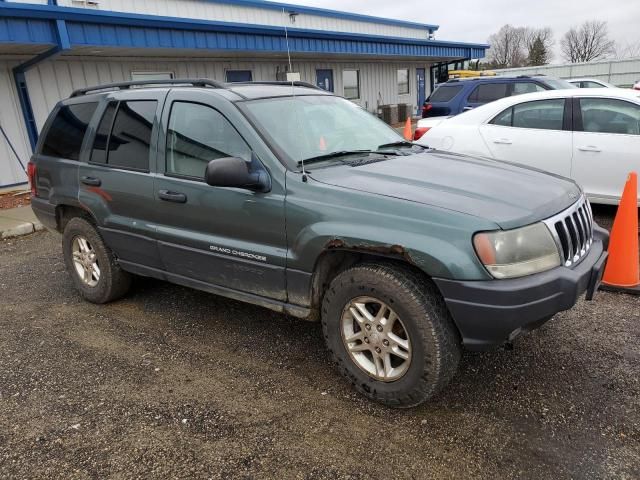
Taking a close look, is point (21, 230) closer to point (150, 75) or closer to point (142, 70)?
point (142, 70)

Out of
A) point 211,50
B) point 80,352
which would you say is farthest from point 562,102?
point 211,50

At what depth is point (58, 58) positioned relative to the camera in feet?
33.5

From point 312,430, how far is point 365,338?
1.90ft

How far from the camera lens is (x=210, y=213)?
3367mm

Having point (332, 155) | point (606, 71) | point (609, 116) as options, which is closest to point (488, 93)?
point (609, 116)

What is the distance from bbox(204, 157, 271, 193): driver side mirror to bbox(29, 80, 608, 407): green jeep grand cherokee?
1 centimetres

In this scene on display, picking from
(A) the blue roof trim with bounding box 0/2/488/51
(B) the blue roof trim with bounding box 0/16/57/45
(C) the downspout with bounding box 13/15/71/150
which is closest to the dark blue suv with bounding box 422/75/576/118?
(A) the blue roof trim with bounding box 0/2/488/51

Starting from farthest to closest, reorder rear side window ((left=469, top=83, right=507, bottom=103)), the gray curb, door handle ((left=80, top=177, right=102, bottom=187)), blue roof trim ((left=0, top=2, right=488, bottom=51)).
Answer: rear side window ((left=469, top=83, right=507, bottom=103)), blue roof trim ((left=0, top=2, right=488, bottom=51)), the gray curb, door handle ((left=80, top=177, right=102, bottom=187))

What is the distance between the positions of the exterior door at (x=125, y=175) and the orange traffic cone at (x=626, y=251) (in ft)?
12.4

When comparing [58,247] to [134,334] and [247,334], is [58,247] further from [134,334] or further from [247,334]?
[247,334]

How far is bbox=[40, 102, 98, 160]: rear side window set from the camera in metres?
4.36

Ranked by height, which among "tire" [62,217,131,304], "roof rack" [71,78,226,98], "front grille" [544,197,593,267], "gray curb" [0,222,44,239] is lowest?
"gray curb" [0,222,44,239]

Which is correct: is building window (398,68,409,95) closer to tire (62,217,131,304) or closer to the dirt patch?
the dirt patch

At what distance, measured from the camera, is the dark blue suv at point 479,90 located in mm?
10641
